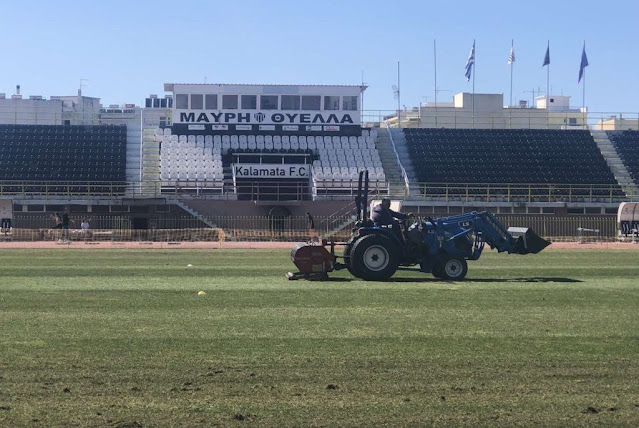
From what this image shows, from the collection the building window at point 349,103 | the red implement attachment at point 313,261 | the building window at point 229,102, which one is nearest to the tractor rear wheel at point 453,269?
the red implement attachment at point 313,261

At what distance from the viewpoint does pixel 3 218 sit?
42500 mm

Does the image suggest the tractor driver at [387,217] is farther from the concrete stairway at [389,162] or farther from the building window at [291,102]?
the building window at [291,102]

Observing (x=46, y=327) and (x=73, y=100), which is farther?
(x=73, y=100)

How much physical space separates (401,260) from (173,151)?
38257mm

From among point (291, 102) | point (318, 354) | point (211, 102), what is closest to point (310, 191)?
point (291, 102)

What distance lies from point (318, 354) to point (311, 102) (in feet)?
164

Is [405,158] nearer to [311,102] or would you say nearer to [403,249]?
[311,102]

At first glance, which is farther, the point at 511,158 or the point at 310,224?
the point at 511,158

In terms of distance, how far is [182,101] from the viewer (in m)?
59.2

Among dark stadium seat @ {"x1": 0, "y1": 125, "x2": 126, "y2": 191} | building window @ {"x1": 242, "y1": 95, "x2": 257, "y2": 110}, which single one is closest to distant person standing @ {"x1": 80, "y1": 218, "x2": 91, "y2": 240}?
dark stadium seat @ {"x1": 0, "y1": 125, "x2": 126, "y2": 191}

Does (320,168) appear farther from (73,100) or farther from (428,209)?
(73,100)

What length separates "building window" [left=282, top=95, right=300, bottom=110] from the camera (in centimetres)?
5947

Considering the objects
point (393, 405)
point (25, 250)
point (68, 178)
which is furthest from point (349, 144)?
point (393, 405)

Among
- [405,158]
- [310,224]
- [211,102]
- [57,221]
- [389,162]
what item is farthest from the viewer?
[211,102]
